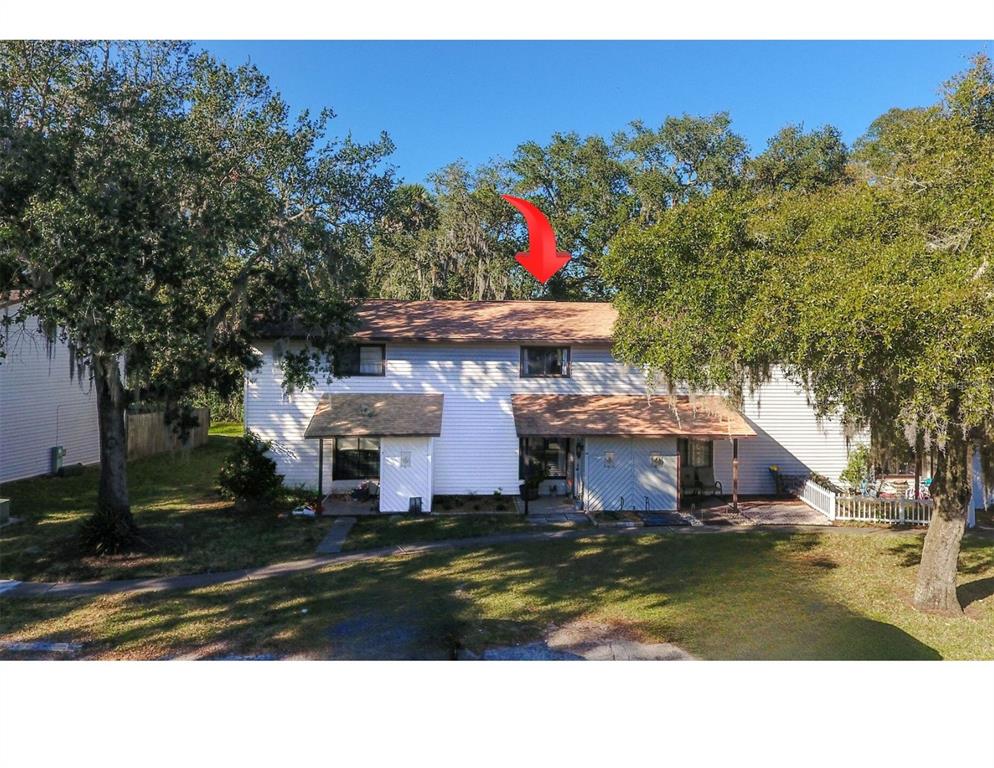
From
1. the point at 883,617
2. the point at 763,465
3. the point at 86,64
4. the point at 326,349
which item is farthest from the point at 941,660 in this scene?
the point at 86,64

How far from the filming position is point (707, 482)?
58.7 ft

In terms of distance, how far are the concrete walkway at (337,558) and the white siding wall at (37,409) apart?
28.9ft

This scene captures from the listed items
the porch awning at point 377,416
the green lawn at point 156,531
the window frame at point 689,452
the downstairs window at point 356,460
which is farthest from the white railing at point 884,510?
the green lawn at point 156,531

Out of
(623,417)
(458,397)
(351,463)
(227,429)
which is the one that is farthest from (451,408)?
(227,429)

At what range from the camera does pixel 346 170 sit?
12.4 metres

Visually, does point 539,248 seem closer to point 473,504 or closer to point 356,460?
point 356,460

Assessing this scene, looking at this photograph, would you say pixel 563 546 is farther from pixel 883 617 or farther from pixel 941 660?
pixel 941 660

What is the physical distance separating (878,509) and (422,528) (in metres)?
11.1

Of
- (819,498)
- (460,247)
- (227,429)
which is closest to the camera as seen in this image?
(819,498)

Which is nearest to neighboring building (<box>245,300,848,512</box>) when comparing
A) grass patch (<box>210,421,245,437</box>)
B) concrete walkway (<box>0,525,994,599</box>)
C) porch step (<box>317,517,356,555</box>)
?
porch step (<box>317,517,356,555</box>)

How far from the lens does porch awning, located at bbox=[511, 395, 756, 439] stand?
51.1 feet

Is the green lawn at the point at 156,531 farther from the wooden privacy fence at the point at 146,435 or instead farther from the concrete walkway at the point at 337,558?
the wooden privacy fence at the point at 146,435

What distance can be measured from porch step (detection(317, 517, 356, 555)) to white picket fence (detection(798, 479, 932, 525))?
11.7 meters

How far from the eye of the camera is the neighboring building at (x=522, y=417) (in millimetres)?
16125
